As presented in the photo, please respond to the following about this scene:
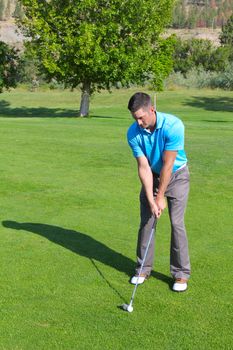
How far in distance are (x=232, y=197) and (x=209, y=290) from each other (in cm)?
506

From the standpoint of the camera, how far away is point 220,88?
205 feet

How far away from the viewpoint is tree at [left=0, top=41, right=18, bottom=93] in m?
43.7

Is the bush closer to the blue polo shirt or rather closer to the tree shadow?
the tree shadow

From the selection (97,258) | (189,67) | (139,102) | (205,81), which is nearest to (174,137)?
(139,102)

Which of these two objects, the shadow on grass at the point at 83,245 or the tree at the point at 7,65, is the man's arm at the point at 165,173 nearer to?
the shadow on grass at the point at 83,245

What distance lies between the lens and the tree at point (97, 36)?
37094 millimetres

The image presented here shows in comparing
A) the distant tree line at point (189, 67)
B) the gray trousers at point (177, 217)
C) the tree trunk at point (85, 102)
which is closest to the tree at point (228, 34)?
the distant tree line at point (189, 67)

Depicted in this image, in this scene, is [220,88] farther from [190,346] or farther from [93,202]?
[190,346]

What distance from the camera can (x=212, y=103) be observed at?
47.4 metres

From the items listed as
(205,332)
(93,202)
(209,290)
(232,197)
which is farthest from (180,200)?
(232,197)

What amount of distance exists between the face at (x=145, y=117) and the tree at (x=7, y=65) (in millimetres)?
38712

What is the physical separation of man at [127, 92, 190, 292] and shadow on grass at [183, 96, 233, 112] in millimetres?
37847

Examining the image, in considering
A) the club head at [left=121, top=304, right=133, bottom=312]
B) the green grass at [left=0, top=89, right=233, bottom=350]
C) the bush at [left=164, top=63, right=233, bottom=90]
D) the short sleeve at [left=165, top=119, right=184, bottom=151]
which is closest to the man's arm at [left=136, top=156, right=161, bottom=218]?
the short sleeve at [left=165, top=119, right=184, bottom=151]

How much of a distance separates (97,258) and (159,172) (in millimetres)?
1650
